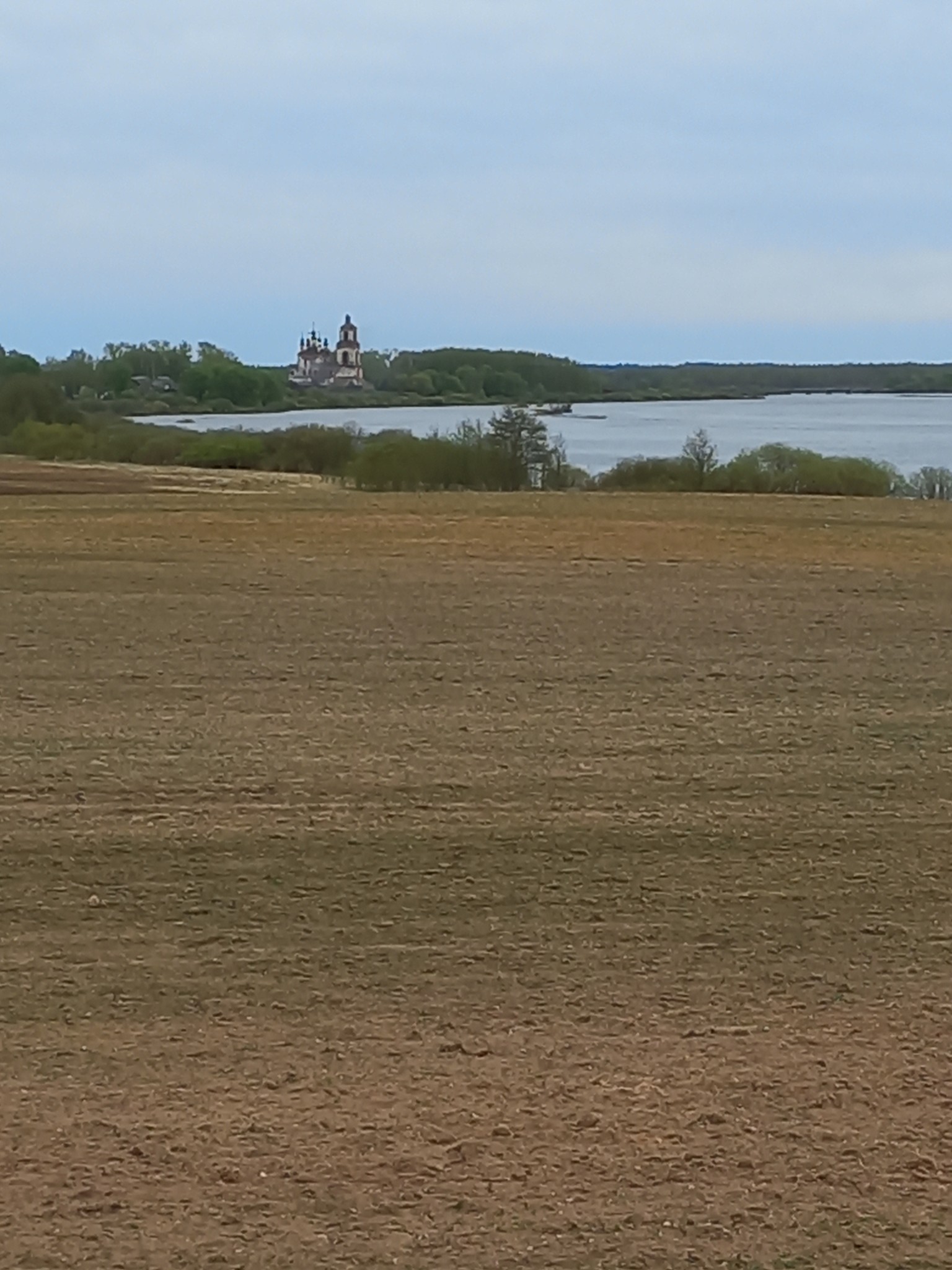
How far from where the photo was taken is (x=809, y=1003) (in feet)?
15.8

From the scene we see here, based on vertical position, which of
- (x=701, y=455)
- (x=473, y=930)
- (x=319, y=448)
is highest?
(x=319, y=448)

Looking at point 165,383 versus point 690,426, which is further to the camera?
point 165,383

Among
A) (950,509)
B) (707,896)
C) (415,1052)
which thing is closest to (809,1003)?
(707,896)

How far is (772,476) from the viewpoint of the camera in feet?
79.5

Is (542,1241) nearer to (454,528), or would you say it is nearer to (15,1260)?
(15,1260)

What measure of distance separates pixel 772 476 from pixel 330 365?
113 ft

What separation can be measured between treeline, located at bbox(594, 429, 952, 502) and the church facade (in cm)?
2829

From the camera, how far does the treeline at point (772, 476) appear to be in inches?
938

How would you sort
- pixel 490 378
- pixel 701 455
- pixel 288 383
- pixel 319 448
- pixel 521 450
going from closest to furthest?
1. pixel 521 450
2. pixel 701 455
3. pixel 319 448
4. pixel 490 378
5. pixel 288 383

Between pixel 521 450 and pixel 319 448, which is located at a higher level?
pixel 319 448

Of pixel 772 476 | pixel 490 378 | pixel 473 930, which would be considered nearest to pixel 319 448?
pixel 772 476

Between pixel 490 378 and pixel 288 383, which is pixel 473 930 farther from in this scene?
pixel 288 383

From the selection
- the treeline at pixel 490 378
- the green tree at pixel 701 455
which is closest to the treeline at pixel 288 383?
the treeline at pixel 490 378

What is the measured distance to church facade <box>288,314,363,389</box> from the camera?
53.3 m
